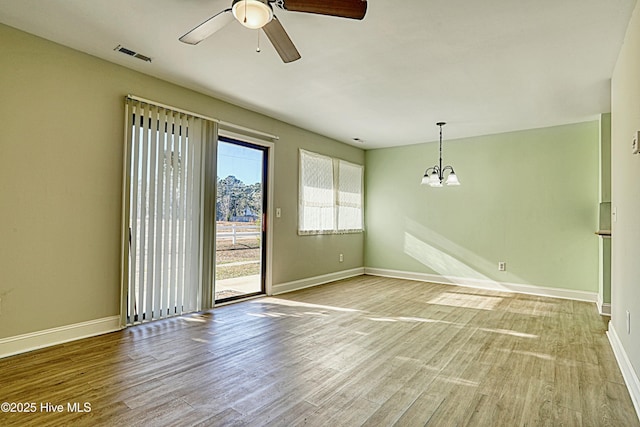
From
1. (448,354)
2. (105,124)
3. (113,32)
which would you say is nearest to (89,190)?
(105,124)

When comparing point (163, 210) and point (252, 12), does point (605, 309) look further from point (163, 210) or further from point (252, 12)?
point (163, 210)

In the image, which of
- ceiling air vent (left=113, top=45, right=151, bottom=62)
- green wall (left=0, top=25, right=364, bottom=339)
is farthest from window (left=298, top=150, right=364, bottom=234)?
ceiling air vent (left=113, top=45, right=151, bottom=62)

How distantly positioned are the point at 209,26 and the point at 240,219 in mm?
2794

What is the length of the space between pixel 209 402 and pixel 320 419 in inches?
27.2

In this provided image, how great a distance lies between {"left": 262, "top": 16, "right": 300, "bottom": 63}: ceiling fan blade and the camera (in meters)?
2.19

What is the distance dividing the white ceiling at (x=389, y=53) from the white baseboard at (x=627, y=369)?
2.44 meters

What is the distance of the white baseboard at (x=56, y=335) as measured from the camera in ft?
8.93

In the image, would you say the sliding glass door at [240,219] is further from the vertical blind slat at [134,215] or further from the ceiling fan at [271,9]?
the ceiling fan at [271,9]

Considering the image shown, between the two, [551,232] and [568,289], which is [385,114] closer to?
[551,232]

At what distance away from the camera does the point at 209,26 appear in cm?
225

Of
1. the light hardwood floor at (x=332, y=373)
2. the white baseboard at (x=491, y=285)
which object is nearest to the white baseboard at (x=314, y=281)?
the white baseboard at (x=491, y=285)

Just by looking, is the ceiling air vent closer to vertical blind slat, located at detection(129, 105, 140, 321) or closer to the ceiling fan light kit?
vertical blind slat, located at detection(129, 105, 140, 321)

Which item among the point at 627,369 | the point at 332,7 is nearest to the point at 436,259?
the point at 627,369

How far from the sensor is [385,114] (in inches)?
189
